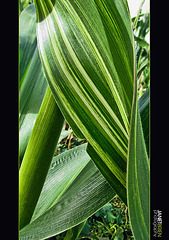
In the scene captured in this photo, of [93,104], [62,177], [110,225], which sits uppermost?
[93,104]

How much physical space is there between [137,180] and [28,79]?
9.6 inches

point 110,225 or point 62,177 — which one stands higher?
point 62,177

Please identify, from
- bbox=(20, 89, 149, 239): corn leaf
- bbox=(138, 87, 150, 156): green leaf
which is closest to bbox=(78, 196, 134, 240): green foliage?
bbox=(20, 89, 149, 239): corn leaf

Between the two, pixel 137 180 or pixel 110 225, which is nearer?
pixel 137 180

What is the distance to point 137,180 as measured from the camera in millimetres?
193

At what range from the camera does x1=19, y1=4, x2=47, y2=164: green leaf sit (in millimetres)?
340

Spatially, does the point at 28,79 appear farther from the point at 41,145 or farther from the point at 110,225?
the point at 110,225

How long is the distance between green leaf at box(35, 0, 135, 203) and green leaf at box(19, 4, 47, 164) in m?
0.13

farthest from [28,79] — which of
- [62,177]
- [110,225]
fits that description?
[110,225]

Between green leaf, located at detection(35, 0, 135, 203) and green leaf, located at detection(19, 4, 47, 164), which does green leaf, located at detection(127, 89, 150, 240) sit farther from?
green leaf, located at detection(19, 4, 47, 164)

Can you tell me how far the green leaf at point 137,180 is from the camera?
0.56 ft

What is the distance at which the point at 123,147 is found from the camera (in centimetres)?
20
